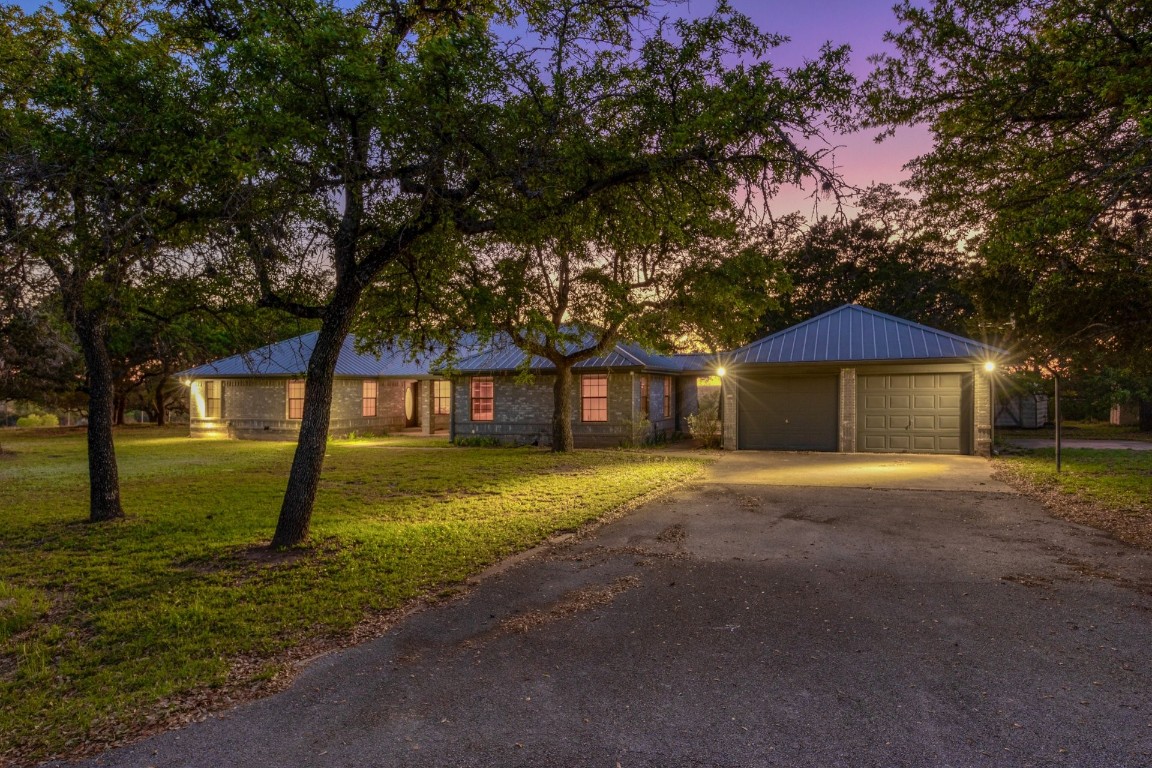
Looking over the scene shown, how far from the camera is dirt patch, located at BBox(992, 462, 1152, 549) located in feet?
24.1

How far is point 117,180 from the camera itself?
582cm

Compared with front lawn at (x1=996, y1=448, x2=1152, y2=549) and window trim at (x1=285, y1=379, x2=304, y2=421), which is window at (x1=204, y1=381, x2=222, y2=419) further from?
front lawn at (x1=996, y1=448, x2=1152, y2=549)

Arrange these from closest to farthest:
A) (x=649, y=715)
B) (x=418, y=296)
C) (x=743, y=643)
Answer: (x=649, y=715), (x=743, y=643), (x=418, y=296)

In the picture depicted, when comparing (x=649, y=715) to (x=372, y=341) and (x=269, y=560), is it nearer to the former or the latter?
(x=269, y=560)

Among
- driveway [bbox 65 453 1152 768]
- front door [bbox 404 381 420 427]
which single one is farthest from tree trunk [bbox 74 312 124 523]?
front door [bbox 404 381 420 427]

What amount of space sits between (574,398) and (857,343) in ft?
28.4

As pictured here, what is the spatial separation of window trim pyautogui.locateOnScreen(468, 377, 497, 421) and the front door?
6793mm

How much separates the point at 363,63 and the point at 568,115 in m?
2.07

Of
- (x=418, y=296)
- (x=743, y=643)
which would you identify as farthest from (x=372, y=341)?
(x=743, y=643)

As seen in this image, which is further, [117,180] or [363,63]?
[117,180]

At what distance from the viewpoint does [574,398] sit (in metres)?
19.9

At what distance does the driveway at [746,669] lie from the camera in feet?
9.95

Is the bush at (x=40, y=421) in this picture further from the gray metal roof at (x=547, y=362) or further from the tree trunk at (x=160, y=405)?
the gray metal roof at (x=547, y=362)

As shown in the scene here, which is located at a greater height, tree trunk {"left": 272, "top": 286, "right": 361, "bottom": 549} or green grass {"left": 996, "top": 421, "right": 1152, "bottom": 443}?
tree trunk {"left": 272, "top": 286, "right": 361, "bottom": 549}
